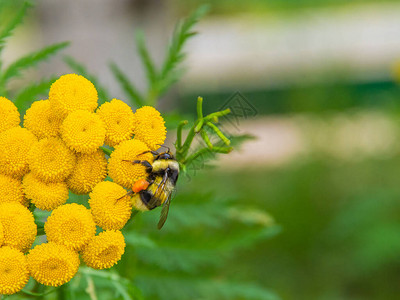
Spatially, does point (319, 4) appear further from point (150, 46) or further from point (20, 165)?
point (20, 165)

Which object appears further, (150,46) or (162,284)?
(150,46)

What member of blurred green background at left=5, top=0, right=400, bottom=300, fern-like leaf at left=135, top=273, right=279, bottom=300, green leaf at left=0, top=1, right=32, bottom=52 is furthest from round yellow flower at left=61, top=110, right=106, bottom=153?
blurred green background at left=5, top=0, right=400, bottom=300

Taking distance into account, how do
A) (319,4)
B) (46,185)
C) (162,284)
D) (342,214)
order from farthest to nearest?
(319,4), (342,214), (162,284), (46,185)

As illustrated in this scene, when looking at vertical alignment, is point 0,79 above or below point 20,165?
above

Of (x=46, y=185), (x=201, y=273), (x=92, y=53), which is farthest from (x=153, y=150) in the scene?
(x=92, y=53)

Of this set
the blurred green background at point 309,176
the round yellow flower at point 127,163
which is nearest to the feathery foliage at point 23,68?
the round yellow flower at point 127,163

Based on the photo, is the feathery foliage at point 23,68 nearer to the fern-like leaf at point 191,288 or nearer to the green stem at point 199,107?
the green stem at point 199,107

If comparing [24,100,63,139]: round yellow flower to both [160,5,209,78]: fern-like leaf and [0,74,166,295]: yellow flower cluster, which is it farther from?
[160,5,209,78]: fern-like leaf

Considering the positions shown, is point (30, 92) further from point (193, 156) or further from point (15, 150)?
point (193, 156)
